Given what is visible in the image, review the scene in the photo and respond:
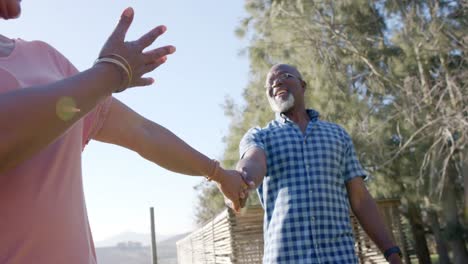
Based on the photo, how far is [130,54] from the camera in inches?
38.1

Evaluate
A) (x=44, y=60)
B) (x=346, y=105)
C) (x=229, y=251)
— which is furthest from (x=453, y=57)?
(x=44, y=60)

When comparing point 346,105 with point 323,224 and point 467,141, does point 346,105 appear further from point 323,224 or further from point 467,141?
point 323,224

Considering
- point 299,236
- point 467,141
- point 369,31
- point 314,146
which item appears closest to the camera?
point 299,236

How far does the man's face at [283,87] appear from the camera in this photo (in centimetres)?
294

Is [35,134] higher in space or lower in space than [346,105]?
lower

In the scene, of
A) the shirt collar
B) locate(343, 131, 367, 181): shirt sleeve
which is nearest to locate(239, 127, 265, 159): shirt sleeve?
the shirt collar

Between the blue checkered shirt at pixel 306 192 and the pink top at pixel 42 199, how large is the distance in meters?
1.57

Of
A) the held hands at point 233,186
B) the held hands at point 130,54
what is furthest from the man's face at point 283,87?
the held hands at point 130,54

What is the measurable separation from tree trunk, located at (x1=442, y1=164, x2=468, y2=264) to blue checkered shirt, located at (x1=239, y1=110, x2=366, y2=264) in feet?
33.7

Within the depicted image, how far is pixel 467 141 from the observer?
352 inches

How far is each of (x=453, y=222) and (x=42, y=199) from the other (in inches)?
528

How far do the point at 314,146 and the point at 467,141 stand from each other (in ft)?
23.0

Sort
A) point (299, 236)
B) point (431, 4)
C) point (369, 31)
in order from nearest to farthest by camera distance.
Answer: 1. point (299, 236)
2. point (431, 4)
3. point (369, 31)

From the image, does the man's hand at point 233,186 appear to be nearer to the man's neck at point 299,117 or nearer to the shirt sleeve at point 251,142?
the shirt sleeve at point 251,142
